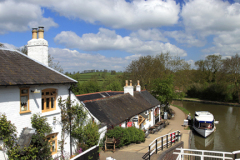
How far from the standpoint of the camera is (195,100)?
176 ft

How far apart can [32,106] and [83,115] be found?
133 inches

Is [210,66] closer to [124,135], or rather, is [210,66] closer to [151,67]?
[151,67]

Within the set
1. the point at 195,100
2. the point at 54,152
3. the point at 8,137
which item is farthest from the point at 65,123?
the point at 195,100

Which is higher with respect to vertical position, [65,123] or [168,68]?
[168,68]

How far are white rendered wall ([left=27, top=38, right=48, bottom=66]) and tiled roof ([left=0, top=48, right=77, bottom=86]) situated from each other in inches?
23.8

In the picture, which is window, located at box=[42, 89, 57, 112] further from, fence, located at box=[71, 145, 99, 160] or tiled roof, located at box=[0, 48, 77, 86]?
fence, located at box=[71, 145, 99, 160]

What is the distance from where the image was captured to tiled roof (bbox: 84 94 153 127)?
566 inches

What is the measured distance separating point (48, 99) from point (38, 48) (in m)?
3.07

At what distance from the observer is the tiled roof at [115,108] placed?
1438 cm

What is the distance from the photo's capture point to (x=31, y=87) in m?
8.59

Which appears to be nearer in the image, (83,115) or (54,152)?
(54,152)

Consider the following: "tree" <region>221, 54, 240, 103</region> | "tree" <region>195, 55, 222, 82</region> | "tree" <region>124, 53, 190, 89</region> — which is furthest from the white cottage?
"tree" <region>195, 55, 222, 82</region>

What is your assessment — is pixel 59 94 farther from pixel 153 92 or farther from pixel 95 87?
pixel 95 87

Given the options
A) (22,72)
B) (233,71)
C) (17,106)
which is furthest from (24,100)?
(233,71)
